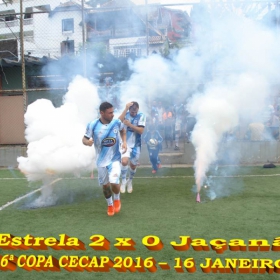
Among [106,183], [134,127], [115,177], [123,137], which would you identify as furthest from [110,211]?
[134,127]

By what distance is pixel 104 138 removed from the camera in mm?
7410

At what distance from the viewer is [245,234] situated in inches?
236

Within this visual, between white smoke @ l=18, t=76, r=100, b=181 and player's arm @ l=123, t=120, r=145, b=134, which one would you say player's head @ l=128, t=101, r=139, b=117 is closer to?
player's arm @ l=123, t=120, r=145, b=134

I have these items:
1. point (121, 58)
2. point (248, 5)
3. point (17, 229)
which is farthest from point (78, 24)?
point (17, 229)

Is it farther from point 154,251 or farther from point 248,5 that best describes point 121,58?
point 154,251

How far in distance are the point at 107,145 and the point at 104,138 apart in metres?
0.14

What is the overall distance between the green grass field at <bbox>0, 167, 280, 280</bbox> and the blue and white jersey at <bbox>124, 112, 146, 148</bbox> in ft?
3.68

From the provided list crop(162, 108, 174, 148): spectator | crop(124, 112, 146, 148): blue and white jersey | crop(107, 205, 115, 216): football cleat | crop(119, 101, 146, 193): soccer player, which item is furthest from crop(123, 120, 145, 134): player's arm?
crop(162, 108, 174, 148): spectator

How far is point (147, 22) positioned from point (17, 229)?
8.28m

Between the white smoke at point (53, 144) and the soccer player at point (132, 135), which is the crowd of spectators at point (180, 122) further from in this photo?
the white smoke at point (53, 144)

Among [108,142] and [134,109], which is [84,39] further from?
[108,142]

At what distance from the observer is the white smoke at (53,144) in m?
8.00

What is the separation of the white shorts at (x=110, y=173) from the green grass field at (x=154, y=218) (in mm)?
605

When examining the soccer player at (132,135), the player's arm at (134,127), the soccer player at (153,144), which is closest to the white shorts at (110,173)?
the player's arm at (134,127)
